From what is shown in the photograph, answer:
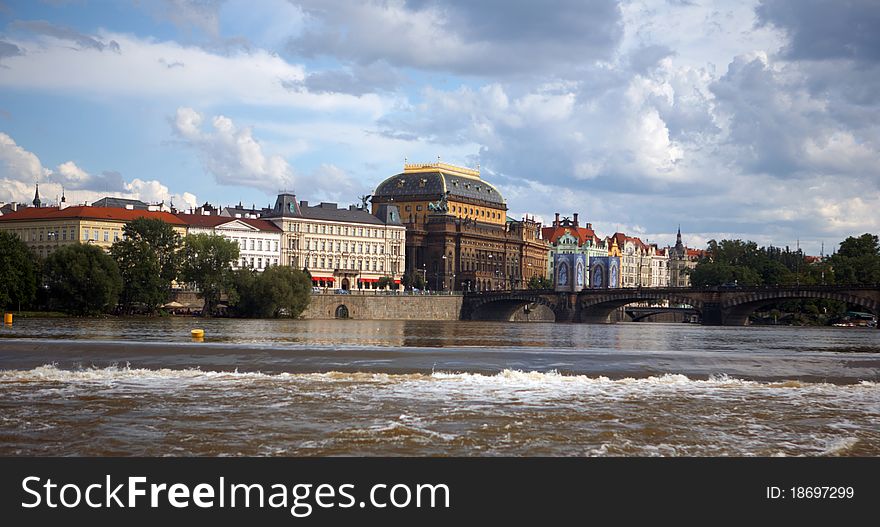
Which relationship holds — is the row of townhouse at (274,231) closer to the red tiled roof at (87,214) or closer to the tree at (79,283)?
the red tiled roof at (87,214)

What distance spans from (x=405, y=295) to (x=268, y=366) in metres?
121

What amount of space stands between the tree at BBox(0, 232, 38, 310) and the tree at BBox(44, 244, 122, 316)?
2.18 metres

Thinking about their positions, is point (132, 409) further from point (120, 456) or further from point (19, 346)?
point (19, 346)

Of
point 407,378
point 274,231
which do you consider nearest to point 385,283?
point 274,231

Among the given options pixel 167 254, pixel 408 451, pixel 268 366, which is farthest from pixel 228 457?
pixel 167 254

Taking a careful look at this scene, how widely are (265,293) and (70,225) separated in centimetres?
5115

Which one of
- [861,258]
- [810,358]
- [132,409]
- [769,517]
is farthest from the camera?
[861,258]

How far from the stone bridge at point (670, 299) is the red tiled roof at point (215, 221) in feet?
121

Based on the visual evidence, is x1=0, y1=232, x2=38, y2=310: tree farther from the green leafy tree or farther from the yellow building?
the green leafy tree

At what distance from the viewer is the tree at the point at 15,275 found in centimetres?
10262

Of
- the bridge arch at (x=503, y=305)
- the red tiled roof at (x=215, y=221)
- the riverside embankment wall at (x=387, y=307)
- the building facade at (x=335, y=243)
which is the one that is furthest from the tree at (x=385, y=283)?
the bridge arch at (x=503, y=305)

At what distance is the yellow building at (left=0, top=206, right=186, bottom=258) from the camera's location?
158m

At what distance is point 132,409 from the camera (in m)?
27.6

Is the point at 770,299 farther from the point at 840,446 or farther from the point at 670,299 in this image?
the point at 840,446
